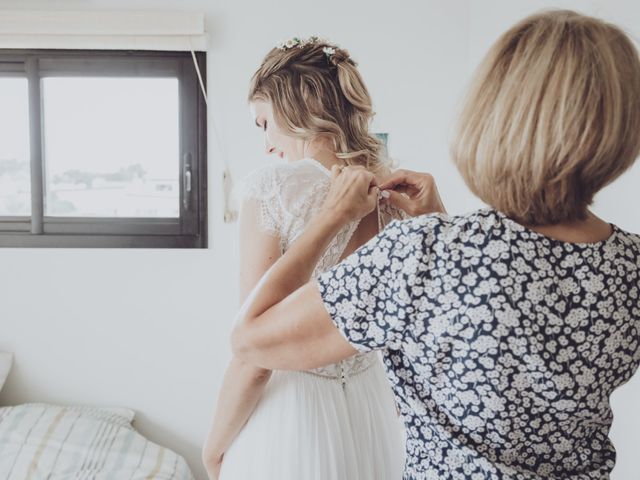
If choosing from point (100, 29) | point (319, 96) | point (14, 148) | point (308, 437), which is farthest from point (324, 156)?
point (14, 148)

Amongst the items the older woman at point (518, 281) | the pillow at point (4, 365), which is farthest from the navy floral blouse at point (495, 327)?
the pillow at point (4, 365)

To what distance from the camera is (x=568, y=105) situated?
0.57 metres

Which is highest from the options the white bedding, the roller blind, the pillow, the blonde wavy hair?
the roller blind

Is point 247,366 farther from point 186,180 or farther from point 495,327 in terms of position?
point 186,180

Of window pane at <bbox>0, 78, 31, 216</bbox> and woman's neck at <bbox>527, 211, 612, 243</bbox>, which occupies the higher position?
window pane at <bbox>0, 78, 31, 216</bbox>

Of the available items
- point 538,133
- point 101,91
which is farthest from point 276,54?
point 101,91

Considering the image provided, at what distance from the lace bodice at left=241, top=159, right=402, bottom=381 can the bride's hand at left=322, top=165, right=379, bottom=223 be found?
0.14m

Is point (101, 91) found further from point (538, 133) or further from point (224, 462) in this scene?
point (538, 133)

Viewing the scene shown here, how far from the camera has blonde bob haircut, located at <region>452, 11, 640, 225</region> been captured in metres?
0.57

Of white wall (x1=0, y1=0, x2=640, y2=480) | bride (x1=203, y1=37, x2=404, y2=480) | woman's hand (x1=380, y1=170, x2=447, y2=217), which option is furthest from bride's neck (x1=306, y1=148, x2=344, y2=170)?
white wall (x1=0, y1=0, x2=640, y2=480)

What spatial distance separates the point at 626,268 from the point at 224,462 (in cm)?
79

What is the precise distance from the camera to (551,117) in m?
0.57

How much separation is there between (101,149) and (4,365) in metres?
1.01

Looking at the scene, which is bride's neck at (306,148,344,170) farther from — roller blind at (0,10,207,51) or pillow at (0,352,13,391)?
pillow at (0,352,13,391)
